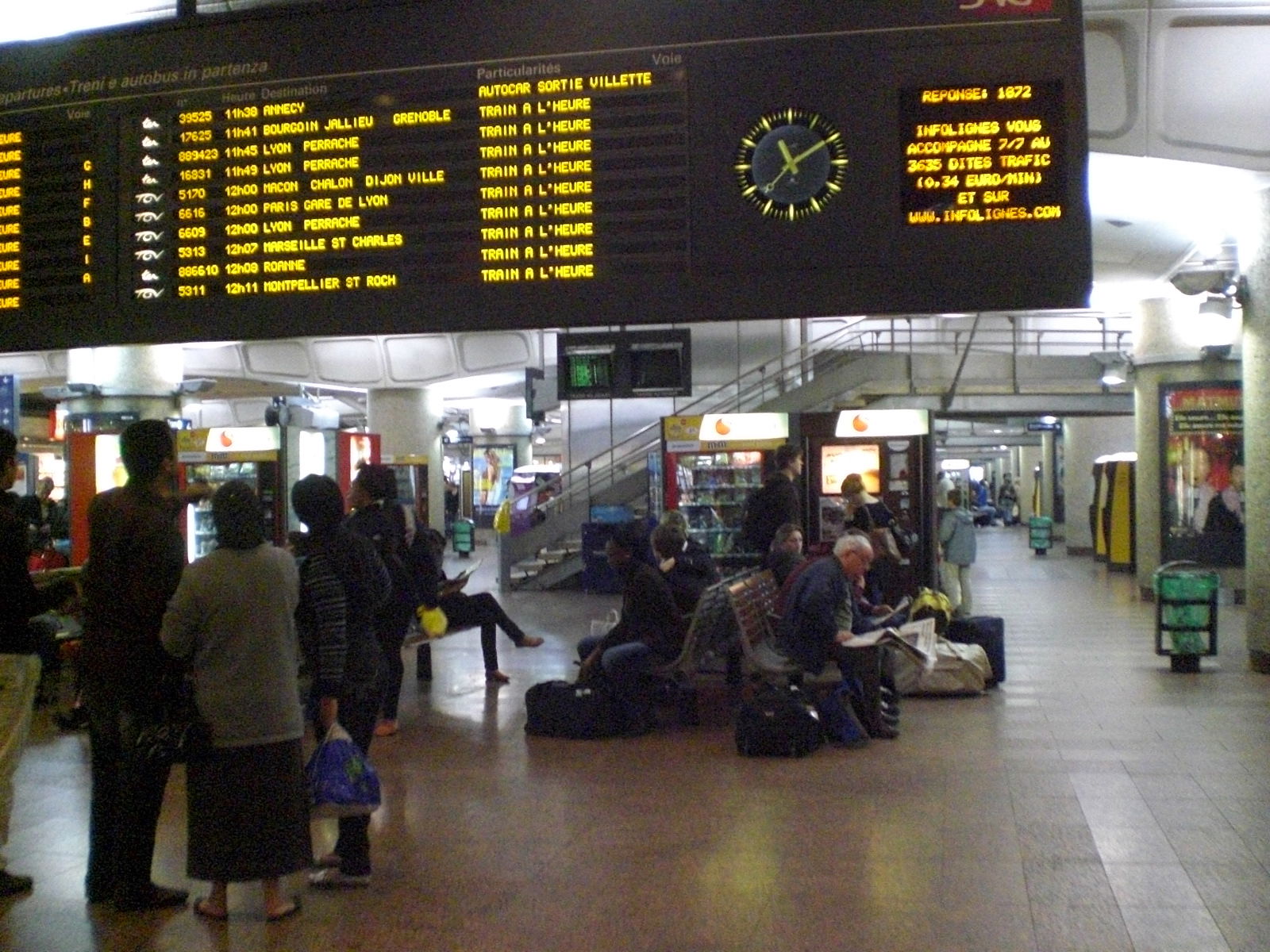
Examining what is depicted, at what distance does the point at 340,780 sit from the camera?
549 centimetres

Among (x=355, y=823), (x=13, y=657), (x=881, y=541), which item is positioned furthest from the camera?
(x=881, y=541)

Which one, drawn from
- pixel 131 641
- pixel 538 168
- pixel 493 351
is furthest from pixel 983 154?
pixel 493 351

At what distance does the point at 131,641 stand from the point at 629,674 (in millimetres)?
4386

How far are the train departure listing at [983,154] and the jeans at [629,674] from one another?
14.1 ft

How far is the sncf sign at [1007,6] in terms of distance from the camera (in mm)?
5594

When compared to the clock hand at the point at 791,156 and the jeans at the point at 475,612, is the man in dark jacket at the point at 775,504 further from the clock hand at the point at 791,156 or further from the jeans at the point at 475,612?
the clock hand at the point at 791,156

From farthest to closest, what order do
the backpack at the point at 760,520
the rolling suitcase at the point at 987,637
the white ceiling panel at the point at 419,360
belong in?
the white ceiling panel at the point at 419,360, the backpack at the point at 760,520, the rolling suitcase at the point at 987,637

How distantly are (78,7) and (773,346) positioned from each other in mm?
18103

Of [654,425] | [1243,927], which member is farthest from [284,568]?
[654,425]

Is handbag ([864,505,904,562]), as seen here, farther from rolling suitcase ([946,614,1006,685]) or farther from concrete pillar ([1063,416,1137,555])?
concrete pillar ([1063,416,1137,555])

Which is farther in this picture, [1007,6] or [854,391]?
[854,391]

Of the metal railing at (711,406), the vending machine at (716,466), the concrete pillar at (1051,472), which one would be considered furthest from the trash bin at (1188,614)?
the concrete pillar at (1051,472)

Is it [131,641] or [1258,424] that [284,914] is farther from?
[1258,424]

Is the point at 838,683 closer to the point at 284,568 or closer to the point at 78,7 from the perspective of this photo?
the point at 284,568
